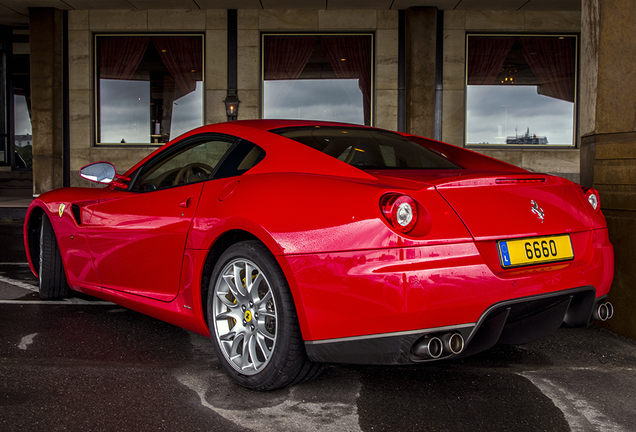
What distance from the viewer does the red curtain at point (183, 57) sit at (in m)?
13.8

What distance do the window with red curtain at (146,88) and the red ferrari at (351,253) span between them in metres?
11.3

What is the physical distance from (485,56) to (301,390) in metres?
12.7

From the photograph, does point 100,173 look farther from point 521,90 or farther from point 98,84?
point 521,90

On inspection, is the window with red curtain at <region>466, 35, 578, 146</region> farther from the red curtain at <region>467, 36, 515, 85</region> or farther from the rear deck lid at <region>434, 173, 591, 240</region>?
the rear deck lid at <region>434, 173, 591, 240</region>

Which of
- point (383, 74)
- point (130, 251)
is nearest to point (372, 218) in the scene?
point (130, 251)

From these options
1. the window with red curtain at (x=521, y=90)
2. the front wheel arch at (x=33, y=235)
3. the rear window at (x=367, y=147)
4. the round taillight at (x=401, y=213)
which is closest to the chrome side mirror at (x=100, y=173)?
the front wheel arch at (x=33, y=235)

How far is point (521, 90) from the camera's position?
1399 cm

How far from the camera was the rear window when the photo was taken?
9.32 feet

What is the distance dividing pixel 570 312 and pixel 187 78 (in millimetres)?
12769

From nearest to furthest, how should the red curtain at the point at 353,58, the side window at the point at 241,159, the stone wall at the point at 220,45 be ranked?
1. the side window at the point at 241,159
2. the stone wall at the point at 220,45
3. the red curtain at the point at 353,58

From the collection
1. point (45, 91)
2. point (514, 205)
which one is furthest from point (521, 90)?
point (514, 205)

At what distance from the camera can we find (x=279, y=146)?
8.95 feet

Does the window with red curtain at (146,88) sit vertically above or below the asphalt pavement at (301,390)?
above

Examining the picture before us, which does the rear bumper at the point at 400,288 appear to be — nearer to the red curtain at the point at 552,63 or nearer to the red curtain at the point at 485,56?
the red curtain at the point at 485,56
